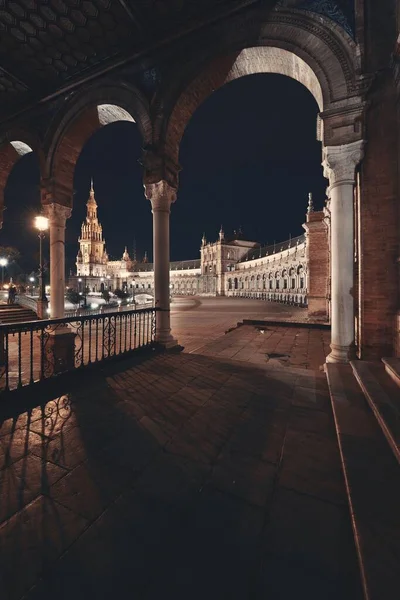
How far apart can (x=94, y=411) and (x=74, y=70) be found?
868 centimetres

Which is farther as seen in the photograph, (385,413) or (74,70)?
(74,70)

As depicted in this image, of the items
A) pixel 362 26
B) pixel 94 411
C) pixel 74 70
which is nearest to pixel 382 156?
pixel 362 26

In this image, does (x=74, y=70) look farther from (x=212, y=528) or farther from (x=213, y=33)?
(x=212, y=528)

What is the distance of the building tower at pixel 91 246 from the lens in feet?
301

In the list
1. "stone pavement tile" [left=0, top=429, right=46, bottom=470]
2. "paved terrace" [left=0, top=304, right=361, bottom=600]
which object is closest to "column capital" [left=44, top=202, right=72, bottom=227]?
"paved terrace" [left=0, top=304, right=361, bottom=600]

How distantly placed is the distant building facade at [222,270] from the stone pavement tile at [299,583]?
4153cm

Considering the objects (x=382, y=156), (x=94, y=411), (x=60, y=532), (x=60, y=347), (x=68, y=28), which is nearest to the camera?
(x=60, y=532)

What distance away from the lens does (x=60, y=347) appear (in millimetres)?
7484

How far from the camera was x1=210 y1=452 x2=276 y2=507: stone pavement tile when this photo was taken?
80.6 inches

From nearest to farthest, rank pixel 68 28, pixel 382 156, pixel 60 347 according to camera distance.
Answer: pixel 382 156 < pixel 68 28 < pixel 60 347

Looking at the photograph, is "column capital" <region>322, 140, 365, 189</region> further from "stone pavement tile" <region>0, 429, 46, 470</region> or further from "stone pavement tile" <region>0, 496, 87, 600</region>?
"stone pavement tile" <region>0, 429, 46, 470</region>

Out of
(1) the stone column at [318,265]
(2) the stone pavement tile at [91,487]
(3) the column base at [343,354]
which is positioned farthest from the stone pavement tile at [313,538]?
(1) the stone column at [318,265]

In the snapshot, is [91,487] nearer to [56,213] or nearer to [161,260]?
[161,260]

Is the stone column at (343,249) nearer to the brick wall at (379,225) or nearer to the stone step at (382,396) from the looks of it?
the brick wall at (379,225)
